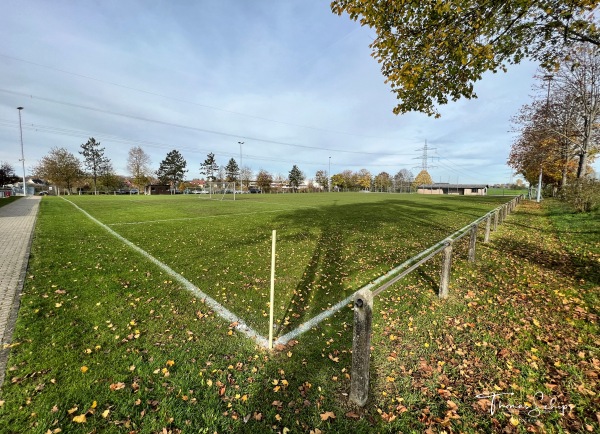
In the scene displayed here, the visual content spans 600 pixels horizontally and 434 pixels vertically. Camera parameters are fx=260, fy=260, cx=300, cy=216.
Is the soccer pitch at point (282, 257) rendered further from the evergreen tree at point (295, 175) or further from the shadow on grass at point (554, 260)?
the evergreen tree at point (295, 175)

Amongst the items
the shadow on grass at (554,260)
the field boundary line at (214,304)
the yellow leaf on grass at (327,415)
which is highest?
the shadow on grass at (554,260)

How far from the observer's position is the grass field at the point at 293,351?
256 cm

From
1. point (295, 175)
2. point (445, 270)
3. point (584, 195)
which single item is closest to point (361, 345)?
point (445, 270)

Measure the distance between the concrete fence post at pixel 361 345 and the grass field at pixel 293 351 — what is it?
179 millimetres

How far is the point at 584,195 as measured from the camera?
14.9m

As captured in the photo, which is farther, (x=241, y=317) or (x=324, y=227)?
(x=324, y=227)

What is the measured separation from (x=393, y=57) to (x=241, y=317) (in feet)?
20.0

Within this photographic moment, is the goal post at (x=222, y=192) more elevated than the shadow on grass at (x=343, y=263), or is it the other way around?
the goal post at (x=222, y=192)

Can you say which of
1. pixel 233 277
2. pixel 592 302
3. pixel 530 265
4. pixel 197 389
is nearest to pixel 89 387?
pixel 197 389

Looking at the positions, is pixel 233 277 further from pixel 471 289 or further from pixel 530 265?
pixel 530 265

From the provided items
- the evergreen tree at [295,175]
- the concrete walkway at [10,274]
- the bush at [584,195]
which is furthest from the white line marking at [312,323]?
the evergreen tree at [295,175]

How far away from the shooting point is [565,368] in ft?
10.4
